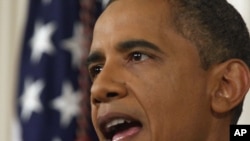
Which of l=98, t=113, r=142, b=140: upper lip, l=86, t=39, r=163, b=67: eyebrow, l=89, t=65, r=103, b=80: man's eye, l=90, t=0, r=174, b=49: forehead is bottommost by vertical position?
l=98, t=113, r=142, b=140: upper lip

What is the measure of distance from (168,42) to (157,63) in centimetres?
5

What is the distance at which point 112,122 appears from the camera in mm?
1181

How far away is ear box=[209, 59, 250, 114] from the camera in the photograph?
1.24m

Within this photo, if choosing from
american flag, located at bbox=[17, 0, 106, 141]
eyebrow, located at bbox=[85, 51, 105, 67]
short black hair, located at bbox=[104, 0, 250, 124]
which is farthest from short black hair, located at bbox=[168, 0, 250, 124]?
american flag, located at bbox=[17, 0, 106, 141]

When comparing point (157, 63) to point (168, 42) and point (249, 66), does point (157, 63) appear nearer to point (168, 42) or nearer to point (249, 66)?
point (168, 42)

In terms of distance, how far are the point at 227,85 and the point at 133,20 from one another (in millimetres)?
229

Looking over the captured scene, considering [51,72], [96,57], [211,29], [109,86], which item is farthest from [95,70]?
[51,72]

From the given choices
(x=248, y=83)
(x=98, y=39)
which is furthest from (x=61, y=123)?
(x=248, y=83)

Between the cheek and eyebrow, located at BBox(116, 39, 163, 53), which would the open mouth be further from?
eyebrow, located at BBox(116, 39, 163, 53)

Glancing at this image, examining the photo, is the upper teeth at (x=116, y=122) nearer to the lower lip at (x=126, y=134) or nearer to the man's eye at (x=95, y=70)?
the lower lip at (x=126, y=134)

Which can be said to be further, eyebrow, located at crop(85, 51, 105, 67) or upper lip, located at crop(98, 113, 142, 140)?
eyebrow, located at crop(85, 51, 105, 67)

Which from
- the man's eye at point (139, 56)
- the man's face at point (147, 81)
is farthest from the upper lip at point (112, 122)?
the man's eye at point (139, 56)

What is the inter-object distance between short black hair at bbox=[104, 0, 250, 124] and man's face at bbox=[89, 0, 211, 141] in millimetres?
17

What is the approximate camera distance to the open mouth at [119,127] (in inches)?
45.9
